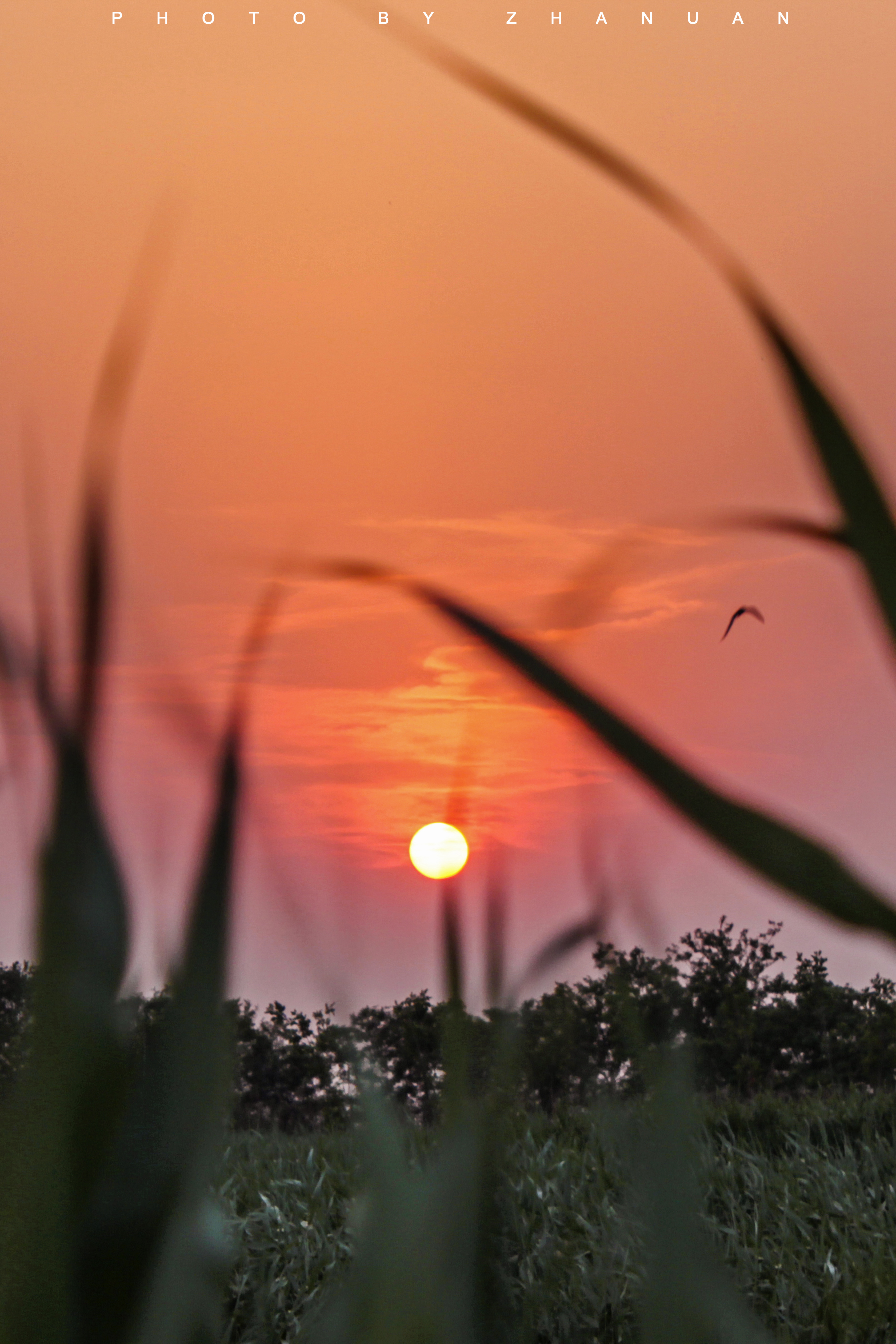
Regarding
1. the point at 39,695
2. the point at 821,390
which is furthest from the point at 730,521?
the point at 39,695

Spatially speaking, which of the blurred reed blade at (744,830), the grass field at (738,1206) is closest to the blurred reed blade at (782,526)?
the blurred reed blade at (744,830)

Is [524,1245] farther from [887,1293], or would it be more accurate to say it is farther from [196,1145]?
[887,1293]

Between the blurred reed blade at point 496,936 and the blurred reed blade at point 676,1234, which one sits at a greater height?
the blurred reed blade at point 496,936

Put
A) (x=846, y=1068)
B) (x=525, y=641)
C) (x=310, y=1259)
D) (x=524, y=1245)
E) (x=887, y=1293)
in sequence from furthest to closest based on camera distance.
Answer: (x=846, y=1068)
(x=310, y=1259)
(x=887, y=1293)
(x=524, y=1245)
(x=525, y=641)

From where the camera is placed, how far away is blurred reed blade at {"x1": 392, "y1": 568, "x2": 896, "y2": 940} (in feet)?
0.50

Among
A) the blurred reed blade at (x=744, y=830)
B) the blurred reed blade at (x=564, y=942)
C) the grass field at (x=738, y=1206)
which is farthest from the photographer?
the grass field at (x=738, y=1206)

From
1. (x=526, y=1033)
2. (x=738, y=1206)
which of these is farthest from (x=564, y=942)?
(x=738, y=1206)

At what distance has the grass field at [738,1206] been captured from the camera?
9.84 feet

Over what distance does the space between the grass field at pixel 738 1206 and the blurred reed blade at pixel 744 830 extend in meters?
2.27

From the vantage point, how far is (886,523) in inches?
7.1

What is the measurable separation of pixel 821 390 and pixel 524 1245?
0.25 meters

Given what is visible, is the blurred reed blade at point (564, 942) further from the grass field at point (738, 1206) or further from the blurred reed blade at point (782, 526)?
the grass field at point (738, 1206)

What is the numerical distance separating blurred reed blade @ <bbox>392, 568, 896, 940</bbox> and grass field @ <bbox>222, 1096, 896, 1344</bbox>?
2275 mm

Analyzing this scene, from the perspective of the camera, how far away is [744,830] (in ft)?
0.51
